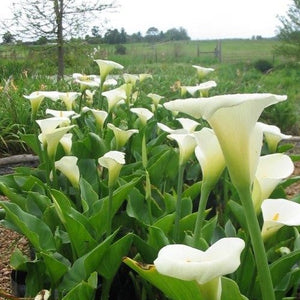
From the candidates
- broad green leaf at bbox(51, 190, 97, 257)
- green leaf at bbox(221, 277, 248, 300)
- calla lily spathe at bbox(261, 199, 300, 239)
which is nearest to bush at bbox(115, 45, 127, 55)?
broad green leaf at bbox(51, 190, 97, 257)

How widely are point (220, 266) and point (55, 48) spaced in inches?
464

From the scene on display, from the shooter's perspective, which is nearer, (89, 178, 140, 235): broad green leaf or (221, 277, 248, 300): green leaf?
(221, 277, 248, 300): green leaf

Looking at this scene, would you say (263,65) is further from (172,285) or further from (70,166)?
(172,285)

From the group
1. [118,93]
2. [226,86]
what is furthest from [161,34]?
[118,93]

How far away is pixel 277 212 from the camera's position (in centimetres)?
117

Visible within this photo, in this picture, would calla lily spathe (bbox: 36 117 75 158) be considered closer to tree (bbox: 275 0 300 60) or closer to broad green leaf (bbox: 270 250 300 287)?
broad green leaf (bbox: 270 250 300 287)

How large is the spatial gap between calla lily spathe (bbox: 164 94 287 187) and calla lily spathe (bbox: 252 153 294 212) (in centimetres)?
31

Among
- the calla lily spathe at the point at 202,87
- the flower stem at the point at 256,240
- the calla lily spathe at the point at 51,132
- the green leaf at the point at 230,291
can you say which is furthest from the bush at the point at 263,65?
the flower stem at the point at 256,240

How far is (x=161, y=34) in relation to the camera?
1537 inches

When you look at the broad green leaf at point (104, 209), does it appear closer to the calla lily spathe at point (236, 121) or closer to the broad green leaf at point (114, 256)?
the broad green leaf at point (114, 256)

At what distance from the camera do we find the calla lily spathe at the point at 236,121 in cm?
79

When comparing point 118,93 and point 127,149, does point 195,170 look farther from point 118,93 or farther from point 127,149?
point 118,93

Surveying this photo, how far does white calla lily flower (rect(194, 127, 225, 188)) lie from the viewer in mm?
1110

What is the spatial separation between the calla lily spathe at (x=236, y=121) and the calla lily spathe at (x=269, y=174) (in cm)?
31
